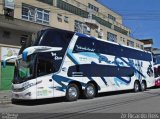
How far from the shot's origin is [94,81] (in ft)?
74.8

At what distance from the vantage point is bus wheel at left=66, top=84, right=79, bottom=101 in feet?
66.8

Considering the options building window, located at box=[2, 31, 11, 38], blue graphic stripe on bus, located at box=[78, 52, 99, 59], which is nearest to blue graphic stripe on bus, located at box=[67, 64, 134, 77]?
blue graphic stripe on bus, located at box=[78, 52, 99, 59]

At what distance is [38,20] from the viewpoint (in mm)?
36250

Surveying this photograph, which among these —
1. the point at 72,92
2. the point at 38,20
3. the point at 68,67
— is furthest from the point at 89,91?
the point at 38,20

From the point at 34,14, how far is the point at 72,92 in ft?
55.0

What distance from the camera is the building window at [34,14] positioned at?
112 feet

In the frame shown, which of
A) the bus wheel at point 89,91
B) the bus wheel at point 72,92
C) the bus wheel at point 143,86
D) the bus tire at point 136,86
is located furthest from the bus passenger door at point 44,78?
the bus wheel at point 143,86

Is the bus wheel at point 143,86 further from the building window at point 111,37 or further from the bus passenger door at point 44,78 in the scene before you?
the building window at point 111,37

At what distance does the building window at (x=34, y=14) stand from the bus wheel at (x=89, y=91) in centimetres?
1394

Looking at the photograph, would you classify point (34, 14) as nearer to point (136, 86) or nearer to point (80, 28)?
point (80, 28)

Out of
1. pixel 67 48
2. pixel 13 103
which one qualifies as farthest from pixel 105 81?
pixel 13 103

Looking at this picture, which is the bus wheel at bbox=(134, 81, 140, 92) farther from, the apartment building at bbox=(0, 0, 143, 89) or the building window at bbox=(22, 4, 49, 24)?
the building window at bbox=(22, 4, 49, 24)

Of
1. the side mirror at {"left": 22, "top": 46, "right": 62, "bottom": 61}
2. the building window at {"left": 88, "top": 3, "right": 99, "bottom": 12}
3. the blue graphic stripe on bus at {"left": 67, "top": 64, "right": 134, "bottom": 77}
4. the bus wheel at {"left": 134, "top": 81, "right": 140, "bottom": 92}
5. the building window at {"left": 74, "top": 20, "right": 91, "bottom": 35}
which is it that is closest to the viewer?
the side mirror at {"left": 22, "top": 46, "right": 62, "bottom": 61}

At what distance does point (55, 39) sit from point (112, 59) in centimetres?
626
